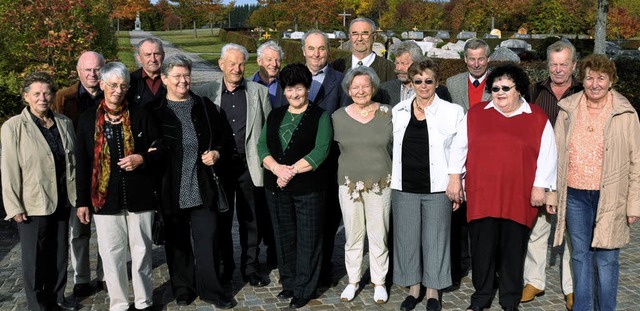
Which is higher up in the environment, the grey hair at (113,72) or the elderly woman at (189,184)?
the grey hair at (113,72)

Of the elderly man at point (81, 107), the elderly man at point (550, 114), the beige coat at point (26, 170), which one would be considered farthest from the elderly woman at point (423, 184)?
the beige coat at point (26, 170)

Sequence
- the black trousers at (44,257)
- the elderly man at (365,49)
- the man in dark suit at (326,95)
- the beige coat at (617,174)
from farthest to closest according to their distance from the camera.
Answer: the elderly man at (365,49) < the man in dark suit at (326,95) < the black trousers at (44,257) < the beige coat at (617,174)

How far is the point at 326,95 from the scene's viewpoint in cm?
606

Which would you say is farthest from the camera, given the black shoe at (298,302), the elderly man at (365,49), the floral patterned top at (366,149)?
the elderly man at (365,49)

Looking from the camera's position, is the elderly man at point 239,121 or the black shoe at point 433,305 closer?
the black shoe at point 433,305

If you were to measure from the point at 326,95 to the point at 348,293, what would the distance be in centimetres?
193

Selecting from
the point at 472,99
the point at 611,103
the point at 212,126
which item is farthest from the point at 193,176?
the point at 611,103

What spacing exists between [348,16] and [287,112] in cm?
4977

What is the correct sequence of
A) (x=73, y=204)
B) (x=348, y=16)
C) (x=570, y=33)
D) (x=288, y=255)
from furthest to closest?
(x=348, y=16)
(x=570, y=33)
(x=288, y=255)
(x=73, y=204)

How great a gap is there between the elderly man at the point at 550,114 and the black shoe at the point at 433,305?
83cm

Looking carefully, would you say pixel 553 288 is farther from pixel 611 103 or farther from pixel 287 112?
pixel 287 112

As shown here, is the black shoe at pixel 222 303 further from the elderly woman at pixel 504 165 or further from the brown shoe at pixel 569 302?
the brown shoe at pixel 569 302

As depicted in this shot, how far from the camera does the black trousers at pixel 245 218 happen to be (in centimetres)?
588

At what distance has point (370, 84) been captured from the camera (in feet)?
17.4
